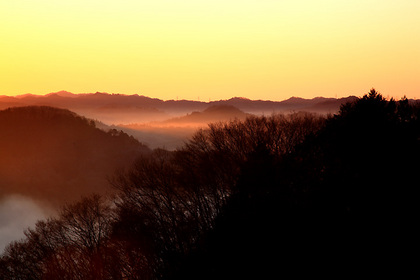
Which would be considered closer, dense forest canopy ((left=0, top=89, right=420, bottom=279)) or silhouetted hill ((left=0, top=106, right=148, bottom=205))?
dense forest canopy ((left=0, top=89, right=420, bottom=279))

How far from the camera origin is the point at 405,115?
97.9ft

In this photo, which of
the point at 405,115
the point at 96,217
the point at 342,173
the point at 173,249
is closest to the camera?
the point at 342,173

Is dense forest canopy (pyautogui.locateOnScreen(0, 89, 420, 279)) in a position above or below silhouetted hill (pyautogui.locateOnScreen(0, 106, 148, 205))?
above

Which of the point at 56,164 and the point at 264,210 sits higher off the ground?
the point at 264,210

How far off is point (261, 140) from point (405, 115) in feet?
36.3

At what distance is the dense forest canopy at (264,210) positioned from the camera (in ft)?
64.1

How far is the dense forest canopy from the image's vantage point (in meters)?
19.5

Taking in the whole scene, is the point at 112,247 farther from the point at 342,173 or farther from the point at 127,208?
the point at 342,173

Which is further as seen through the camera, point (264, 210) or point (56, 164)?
point (56, 164)

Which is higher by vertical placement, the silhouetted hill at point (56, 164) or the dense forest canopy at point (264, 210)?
the dense forest canopy at point (264, 210)

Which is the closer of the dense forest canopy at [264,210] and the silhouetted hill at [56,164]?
the dense forest canopy at [264,210]

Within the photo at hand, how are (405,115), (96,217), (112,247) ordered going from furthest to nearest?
1. (96,217)
2. (112,247)
3. (405,115)

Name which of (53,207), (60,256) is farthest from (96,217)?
(53,207)

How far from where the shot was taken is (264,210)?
75.5 feet
